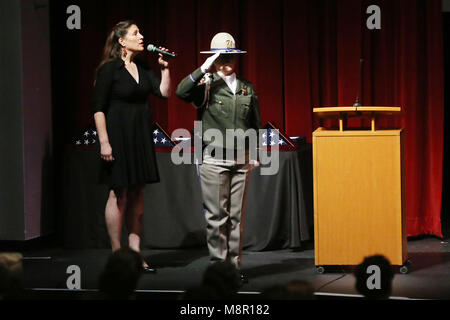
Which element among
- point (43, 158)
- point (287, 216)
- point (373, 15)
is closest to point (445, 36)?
point (373, 15)

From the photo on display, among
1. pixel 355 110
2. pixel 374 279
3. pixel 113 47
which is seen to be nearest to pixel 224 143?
pixel 355 110

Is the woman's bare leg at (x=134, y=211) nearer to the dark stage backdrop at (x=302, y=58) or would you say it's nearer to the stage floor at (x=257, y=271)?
the stage floor at (x=257, y=271)

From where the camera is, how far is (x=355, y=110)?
15.1ft

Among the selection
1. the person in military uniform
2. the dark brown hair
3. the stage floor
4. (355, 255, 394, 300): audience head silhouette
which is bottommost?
the stage floor

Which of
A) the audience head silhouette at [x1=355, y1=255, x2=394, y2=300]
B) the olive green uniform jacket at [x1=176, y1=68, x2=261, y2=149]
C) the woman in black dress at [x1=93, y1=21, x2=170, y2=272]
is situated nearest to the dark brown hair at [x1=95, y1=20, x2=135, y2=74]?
the woman in black dress at [x1=93, y1=21, x2=170, y2=272]

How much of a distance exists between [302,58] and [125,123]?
193 centimetres

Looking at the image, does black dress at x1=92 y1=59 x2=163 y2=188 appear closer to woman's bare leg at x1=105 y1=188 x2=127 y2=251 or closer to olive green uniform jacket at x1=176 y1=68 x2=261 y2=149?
woman's bare leg at x1=105 y1=188 x2=127 y2=251

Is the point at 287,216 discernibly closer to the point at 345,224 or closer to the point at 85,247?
the point at 345,224

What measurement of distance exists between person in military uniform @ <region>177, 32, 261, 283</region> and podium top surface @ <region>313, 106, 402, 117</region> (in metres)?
0.39

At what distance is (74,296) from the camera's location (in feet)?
13.2

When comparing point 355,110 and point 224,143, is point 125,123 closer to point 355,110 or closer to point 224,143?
point 224,143

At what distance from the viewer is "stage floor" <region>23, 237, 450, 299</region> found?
174 inches

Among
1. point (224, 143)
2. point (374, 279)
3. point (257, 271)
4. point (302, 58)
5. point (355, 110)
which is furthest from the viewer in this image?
point (302, 58)

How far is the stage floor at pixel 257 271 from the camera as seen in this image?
4.43m
